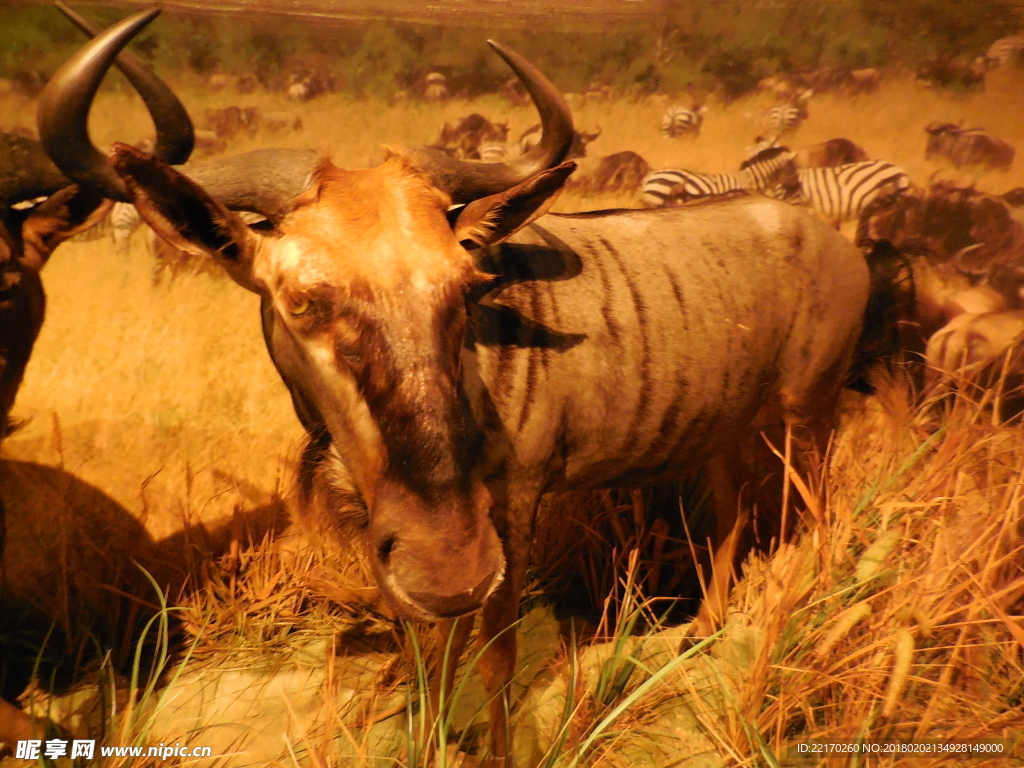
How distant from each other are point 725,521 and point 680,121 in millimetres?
1931

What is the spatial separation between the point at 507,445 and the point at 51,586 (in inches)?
77.5

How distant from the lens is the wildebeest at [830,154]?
2945 millimetres

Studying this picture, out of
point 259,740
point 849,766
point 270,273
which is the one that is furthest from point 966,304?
point 259,740

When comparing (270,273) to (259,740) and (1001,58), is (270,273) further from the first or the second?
(1001,58)

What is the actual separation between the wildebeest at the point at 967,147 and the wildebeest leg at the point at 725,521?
1826 millimetres

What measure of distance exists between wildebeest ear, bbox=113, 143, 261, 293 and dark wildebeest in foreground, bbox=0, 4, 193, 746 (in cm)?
54

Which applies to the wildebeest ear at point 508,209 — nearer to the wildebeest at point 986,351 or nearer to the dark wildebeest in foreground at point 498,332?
the dark wildebeest in foreground at point 498,332

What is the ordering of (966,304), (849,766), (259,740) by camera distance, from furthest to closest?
(966,304)
(259,740)
(849,766)

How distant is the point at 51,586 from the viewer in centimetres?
229

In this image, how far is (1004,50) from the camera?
267 centimetres

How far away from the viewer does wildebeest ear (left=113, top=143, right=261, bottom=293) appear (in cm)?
119

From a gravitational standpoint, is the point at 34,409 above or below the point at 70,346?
below

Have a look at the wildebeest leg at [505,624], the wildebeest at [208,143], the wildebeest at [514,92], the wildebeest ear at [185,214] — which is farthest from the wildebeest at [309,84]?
the wildebeest leg at [505,624]

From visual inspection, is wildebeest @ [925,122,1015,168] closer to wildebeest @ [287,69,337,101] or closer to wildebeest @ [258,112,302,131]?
wildebeest @ [287,69,337,101]
